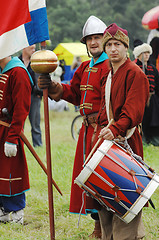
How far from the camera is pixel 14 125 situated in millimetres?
4422

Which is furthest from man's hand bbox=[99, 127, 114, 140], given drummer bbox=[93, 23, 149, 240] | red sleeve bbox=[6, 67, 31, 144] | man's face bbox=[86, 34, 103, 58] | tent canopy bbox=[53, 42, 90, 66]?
tent canopy bbox=[53, 42, 90, 66]

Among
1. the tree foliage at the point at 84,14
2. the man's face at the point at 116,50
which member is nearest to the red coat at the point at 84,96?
the man's face at the point at 116,50

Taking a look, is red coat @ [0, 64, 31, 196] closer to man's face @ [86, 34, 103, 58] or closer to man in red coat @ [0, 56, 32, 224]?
man in red coat @ [0, 56, 32, 224]

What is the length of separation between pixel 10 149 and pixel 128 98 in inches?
58.5

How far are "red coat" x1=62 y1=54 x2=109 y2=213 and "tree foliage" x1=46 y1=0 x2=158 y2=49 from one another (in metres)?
26.6

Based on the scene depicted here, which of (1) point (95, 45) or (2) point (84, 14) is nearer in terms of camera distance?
(1) point (95, 45)

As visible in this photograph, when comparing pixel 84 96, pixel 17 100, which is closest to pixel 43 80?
pixel 84 96

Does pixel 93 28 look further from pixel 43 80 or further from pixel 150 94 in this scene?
pixel 150 94

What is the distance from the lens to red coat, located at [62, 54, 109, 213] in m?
4.10

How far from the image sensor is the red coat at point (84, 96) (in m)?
4.10

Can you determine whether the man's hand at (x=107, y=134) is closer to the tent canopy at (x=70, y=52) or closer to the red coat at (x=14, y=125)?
the red coat at (x=14, y=125)

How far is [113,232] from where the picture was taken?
12.2ft

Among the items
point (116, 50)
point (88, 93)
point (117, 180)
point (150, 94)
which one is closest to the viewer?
point (117, 180)

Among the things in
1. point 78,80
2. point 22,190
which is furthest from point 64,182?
point 78,80
